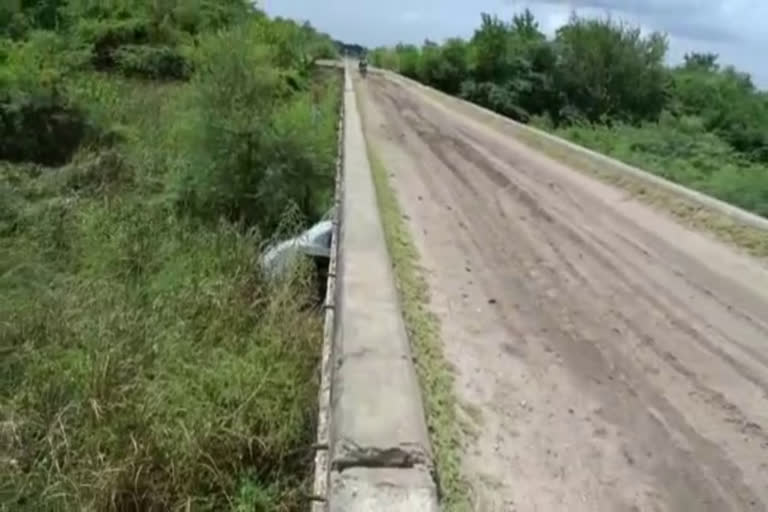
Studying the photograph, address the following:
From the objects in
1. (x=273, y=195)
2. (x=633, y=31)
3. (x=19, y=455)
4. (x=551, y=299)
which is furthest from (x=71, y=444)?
(x=633, y=31)

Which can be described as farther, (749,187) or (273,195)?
(273,195)

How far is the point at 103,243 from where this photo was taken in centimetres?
1238

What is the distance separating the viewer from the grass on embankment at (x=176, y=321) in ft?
18.9

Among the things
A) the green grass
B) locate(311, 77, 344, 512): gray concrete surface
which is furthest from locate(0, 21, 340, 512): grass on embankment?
the green grass

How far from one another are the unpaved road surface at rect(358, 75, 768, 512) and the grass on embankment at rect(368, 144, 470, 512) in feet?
0.26

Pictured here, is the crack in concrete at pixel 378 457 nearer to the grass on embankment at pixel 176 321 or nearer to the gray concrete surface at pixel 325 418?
the gray concrete surface at pixel 325 418

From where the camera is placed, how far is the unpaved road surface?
4.08 m

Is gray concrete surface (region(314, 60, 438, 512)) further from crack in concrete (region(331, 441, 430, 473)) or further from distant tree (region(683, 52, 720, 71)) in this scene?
distant tree (region(683, 52, 720, 71))

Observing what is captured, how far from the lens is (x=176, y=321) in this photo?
8.40 meters

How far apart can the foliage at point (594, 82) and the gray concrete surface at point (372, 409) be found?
2519 cm

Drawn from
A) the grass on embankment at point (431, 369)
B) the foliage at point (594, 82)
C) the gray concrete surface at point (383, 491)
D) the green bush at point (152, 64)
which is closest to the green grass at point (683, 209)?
the grass on embankment at point (431, 369)

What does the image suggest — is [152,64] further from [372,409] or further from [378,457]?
[378,457]

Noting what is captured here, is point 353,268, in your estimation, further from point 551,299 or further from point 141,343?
point 141,343

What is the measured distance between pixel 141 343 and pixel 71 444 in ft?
5.23
